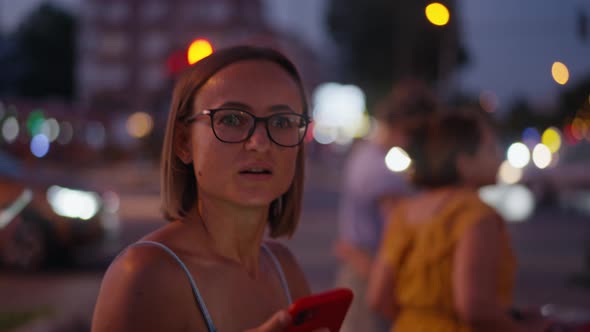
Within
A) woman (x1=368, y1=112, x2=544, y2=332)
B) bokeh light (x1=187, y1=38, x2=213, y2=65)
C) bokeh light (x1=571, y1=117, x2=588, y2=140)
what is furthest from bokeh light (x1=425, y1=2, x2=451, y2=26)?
bokeh light (x1=571, y1=117, x2=588, y2=140)

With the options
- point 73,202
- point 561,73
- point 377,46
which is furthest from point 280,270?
point 377,46

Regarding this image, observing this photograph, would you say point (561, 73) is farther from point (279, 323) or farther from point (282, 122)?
point (279, 323)

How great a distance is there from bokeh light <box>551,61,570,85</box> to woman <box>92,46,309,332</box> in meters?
1.78

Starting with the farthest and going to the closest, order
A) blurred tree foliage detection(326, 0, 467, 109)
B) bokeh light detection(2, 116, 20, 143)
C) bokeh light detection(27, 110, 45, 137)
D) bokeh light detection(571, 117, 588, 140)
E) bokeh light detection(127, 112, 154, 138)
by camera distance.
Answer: bokeh light detection(127, 112, 154, 138) → bokeh light detection(27, 110, 45, 137) → bokeh light detection(571, 117, 588, 140) → bokeh light detection(2, 116, 20, 143) → blurred tree foliage detection(326, 0, 467, 109)

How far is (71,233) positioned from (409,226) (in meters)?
7.86

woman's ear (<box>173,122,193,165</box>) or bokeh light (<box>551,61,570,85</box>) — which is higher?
bokeh light (<box>551,61,570,85</box>)

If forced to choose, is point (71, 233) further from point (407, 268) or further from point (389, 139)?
point (407, 268)

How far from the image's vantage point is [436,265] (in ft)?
8.92

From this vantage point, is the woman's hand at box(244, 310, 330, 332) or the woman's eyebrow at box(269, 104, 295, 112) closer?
the woman's hand at box(244, 310, 330, 332)

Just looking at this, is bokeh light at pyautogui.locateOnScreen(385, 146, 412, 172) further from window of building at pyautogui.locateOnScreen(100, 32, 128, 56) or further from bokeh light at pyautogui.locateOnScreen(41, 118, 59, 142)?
window of building at pyautogui.locateOnScreen(100, 32, 128, 56)

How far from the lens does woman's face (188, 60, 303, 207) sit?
58.3 inches

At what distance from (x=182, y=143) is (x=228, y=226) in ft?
0.66

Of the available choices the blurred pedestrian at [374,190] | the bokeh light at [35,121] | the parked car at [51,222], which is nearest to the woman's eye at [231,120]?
the blurred pedestrian at [374,190]

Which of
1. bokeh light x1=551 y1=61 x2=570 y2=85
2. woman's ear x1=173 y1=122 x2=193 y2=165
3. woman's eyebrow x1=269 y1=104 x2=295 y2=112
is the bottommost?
woman's ear x1=173 y1=122 x2=193 y2=165
